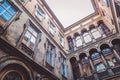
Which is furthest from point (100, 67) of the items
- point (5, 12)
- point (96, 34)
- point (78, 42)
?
point (5, 12)

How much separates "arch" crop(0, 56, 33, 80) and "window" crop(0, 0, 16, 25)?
7.74 ft

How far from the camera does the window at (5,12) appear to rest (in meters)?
7.63

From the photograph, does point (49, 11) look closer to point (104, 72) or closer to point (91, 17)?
point (91, 17)

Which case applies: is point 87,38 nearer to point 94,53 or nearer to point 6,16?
point 94,53

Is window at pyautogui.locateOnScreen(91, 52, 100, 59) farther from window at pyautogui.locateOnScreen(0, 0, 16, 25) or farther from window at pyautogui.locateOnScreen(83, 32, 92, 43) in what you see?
window at pyautogui.locateOnScreen(0, 0, 16, 25)

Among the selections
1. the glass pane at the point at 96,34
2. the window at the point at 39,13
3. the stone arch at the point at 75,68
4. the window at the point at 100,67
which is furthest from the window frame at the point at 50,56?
the glass pane at the point at 96,34

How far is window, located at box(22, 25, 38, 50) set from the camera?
8962 millimetres

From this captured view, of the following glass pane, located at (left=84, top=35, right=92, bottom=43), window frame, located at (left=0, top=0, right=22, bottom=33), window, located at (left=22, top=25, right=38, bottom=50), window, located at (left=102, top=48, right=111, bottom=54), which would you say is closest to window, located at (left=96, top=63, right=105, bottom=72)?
window, located at (left=102, top=48, right=111, bottom=54)

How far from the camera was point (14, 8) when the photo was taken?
9141 mm

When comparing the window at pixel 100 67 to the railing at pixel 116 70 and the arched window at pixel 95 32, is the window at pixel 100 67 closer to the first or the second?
the railing at pixel 116 70

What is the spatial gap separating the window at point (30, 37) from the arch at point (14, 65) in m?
1.80

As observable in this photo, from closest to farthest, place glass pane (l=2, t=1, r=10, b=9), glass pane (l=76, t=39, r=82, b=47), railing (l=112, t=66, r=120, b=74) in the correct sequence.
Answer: glass pane (l=2, t=1, r=10, b=9) < railing (l=112, t=66, r=120, b=74) < glass pane (l=76, t=39, r=82, b=47)

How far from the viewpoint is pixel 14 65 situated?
279 inches

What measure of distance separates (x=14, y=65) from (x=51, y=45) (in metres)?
6.20
